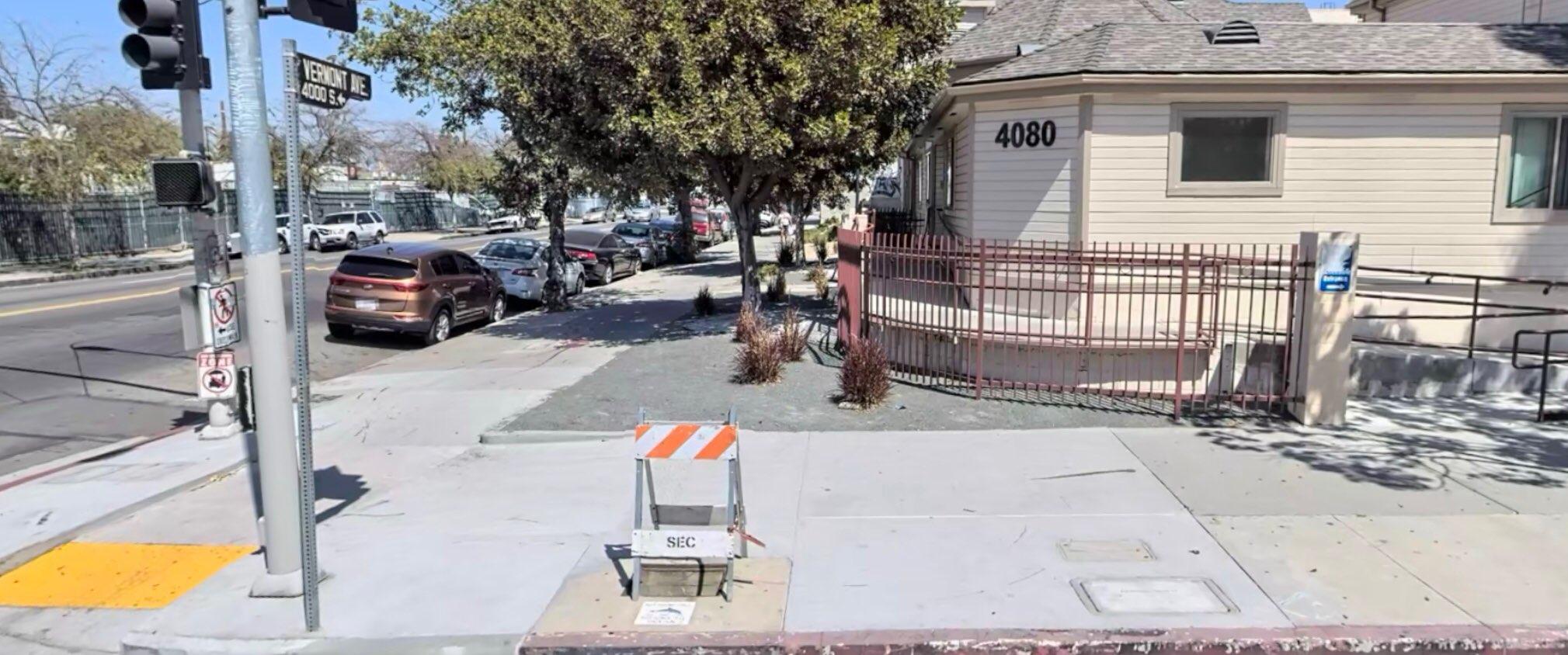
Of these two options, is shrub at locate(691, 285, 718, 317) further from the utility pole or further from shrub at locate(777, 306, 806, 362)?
the utility pole

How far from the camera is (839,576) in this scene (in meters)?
5.64

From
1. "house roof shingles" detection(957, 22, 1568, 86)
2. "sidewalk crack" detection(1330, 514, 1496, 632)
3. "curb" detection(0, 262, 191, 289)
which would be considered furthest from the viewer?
Answer: "curb" detection(0, 262, 191, 289)

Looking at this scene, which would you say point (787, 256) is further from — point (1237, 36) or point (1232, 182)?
point (1232, 182)

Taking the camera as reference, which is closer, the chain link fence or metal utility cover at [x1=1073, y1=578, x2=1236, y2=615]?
metal utility cover at [x1=1073, y1=578, x2=1236, y2=615]

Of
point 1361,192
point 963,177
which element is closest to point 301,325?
point 963,177

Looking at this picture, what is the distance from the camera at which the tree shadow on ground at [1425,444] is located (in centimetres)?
743

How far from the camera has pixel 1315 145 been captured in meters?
11.7

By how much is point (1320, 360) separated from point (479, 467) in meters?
7.55

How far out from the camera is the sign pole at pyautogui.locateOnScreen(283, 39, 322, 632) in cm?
455

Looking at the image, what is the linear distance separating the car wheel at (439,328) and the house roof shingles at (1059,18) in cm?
938

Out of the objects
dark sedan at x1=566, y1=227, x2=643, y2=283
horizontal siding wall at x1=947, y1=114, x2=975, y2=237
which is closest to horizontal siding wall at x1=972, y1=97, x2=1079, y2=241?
horizontal siding wall at x1=947, y1=114, x2=975, y2=237

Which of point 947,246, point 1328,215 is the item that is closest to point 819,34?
point 947,246

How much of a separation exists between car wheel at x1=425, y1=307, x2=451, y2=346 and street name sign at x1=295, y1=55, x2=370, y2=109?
36.4ft

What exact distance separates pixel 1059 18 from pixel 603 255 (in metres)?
15.1
